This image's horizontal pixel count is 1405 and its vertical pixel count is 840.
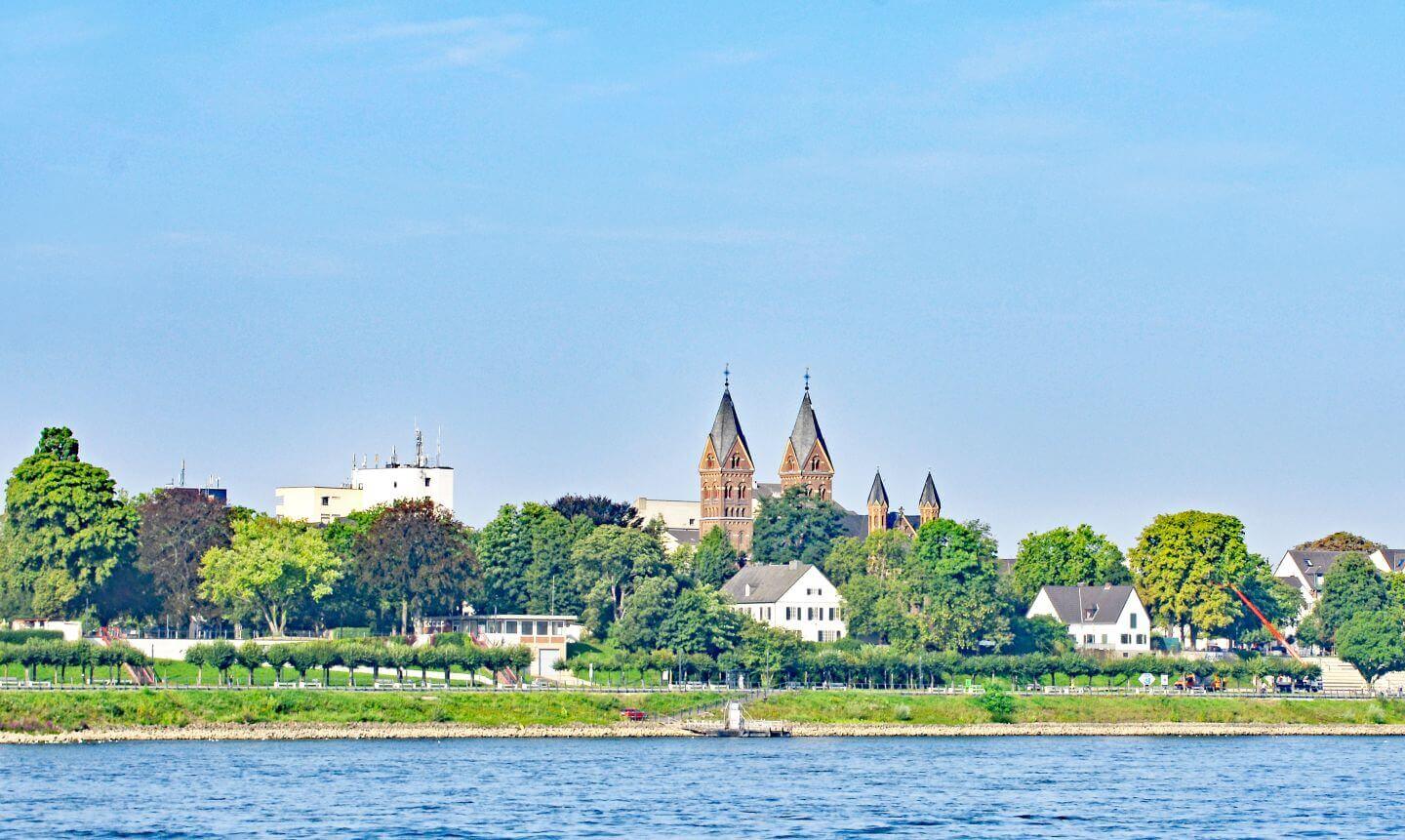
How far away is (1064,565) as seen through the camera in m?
155

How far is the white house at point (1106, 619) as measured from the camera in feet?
479

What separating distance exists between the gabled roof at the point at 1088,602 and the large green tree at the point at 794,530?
24336 millimetres

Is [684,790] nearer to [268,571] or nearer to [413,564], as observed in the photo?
[268,571]

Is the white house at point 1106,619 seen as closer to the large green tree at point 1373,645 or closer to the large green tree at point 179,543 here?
the large green tree at point 1373,645

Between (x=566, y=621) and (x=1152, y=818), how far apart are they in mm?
68918

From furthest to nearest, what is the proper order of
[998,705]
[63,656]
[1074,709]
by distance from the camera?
[1074,709] < [998,705] < [63,656]

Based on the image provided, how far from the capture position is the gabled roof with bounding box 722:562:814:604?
14825 cm

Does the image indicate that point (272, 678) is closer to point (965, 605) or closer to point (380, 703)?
point (380, 703)

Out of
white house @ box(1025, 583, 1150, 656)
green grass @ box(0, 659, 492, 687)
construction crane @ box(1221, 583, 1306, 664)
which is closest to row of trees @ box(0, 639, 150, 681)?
green grass @ box(0, 659, 492, 687)

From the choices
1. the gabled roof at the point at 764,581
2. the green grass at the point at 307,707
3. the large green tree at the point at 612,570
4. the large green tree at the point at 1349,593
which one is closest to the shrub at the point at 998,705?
the green grass at the point at 307,707

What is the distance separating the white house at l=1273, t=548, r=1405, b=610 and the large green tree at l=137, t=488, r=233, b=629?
8741cm

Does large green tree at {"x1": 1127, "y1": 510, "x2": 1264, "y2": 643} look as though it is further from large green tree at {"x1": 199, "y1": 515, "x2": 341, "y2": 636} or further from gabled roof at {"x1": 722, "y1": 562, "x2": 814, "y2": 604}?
large green tree at {"x1": 199, "y1": 515, "x2": 341, "y2": 636}

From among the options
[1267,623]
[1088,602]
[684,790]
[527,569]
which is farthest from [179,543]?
[1267,623]

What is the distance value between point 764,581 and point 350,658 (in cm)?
4394
